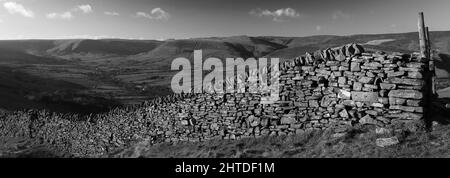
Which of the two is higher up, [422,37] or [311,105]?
[422,37]

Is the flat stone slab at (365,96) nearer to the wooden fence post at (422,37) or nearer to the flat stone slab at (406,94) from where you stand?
the flat stone slab at (406,94)

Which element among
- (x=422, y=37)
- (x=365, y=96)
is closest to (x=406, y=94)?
(x=365, y=96)

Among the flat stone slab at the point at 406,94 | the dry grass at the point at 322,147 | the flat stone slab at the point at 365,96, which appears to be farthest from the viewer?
the flat stone slab at the point at 365,96

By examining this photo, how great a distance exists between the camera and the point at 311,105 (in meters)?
12.1

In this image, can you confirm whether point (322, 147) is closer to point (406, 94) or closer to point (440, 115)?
point (406, 94)

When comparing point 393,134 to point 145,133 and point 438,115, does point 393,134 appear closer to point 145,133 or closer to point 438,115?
point 438,115

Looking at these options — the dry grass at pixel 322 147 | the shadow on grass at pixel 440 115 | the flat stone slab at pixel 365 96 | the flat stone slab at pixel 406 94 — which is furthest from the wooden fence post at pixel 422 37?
the dry grass at pixel 322 147

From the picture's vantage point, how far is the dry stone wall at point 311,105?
428 inches

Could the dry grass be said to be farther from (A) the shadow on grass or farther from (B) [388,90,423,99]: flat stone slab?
(B) [388,90,423,99]: flat stone slab

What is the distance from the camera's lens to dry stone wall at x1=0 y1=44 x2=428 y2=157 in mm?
10883

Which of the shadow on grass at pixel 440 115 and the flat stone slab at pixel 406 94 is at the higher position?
the flat stone slab at pixel 406 94

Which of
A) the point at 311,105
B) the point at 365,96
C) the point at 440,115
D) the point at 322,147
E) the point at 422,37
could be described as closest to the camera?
the point at 322,147

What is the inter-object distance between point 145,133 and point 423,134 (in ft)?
33.8

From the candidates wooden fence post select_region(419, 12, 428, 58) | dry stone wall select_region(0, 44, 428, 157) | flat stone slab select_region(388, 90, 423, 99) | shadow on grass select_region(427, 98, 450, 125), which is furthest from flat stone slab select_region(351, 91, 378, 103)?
wooden fence post select_region(419, 12, 428, 58)
